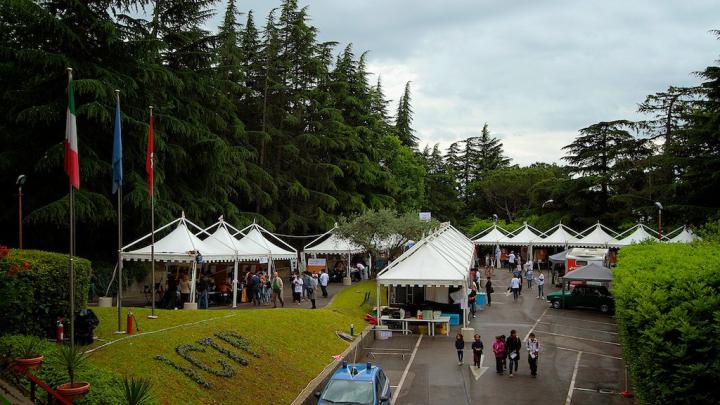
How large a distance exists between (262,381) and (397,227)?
24604mm

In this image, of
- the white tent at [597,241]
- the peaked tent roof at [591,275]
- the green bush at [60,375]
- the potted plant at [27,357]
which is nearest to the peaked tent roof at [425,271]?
the peaked tent roof at [591,275]

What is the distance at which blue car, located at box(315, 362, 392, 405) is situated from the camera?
41.7 feet

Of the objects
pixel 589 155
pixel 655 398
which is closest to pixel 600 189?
pixel 589 155

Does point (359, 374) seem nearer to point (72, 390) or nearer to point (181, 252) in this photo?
point (72, 390)

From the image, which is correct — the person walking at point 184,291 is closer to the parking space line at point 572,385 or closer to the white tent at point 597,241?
the parking space line at point 572,385

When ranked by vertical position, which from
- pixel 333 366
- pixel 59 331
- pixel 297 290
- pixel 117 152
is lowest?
pixel 333 366

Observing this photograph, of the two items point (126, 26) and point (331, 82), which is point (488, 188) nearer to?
point (331, 82)

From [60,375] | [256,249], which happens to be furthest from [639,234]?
[60,375]

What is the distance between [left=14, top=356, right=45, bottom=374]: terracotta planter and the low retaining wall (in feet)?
19.5

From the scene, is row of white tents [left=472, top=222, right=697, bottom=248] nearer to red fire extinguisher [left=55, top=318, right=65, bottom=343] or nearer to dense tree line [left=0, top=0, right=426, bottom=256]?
dense tree line [left=0, top=0, right=426, bottom=256]

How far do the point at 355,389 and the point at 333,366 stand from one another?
4.80 m

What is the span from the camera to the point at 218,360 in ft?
48.8

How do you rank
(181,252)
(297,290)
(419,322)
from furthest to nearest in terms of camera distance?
(297,290)
(181,252)
(419,322)

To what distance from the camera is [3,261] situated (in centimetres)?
1152
